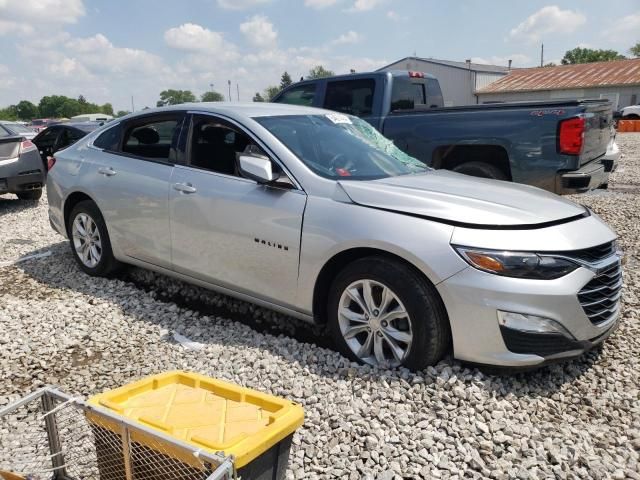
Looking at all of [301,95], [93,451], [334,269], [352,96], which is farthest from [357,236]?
[301,95]

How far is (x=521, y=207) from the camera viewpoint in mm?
3246

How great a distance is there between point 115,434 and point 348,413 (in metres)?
1.21

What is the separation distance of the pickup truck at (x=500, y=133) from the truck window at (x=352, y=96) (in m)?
0.01

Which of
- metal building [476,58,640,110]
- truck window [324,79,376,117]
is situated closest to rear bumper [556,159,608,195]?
truck window [324,79,376,117]

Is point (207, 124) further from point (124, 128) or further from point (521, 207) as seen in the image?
point (521, 207)

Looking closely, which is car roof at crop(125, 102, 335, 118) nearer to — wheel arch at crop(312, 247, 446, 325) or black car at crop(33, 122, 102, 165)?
wheel arch at crop(312, 247, 446, 325)

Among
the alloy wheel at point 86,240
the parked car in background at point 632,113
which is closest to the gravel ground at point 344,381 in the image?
the alloy wheel at point 86,240

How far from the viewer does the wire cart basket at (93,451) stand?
6.16 feet

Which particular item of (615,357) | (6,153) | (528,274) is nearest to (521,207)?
(528,274)

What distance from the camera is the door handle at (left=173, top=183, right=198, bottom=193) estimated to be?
13.5 ft

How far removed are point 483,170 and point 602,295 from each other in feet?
11.1

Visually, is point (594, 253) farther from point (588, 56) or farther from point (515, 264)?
point (588, 56)

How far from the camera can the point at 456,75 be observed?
141ft

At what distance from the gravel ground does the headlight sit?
625 mm
